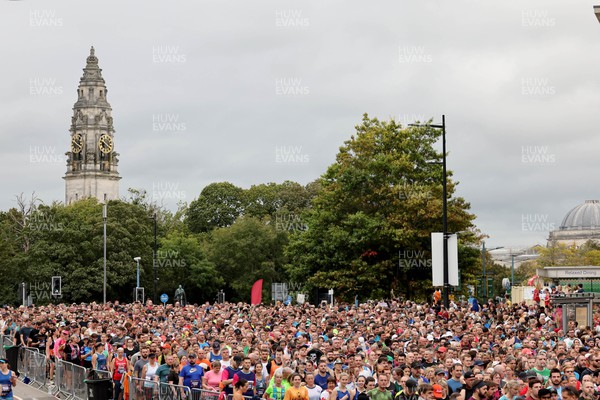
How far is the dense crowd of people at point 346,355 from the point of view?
600 inches

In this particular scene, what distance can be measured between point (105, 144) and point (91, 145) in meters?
1.93

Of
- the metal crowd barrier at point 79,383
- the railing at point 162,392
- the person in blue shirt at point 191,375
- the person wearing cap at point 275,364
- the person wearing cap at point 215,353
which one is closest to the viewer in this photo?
the railing at point 162,392

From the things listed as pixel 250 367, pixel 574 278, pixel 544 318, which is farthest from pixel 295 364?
pixel 574 278

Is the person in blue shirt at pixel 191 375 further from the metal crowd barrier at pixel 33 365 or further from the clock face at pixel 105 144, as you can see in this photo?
the clock face at pixel 105 144

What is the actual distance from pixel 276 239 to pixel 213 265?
6039mm

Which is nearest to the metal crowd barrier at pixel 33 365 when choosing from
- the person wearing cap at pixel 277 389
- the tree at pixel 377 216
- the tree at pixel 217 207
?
the person wearing cap at pixel 277 389

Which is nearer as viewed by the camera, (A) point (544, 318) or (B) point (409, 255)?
(A) point (544, 318)

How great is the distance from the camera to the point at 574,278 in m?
44.2

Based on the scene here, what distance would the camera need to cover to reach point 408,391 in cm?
1527

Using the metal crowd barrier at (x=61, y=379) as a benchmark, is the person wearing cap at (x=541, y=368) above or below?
above

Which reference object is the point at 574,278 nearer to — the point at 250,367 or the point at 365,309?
the point at 365,309

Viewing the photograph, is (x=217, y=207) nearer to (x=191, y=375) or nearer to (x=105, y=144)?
(x=105, y=144)

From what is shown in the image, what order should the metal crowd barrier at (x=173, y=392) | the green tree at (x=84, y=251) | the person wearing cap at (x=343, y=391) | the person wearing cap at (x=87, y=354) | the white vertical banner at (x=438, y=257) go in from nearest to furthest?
the person wearing cap at (x=343, y=391) < the metal crowd barrier at (x=173, y=392) < the person wearing cap at (x=87, y=354) < the white vertical banner at (x=438, y=257) < the green tree at (x=84, y=251)

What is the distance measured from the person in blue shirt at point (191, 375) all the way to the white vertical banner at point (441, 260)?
561 inches
